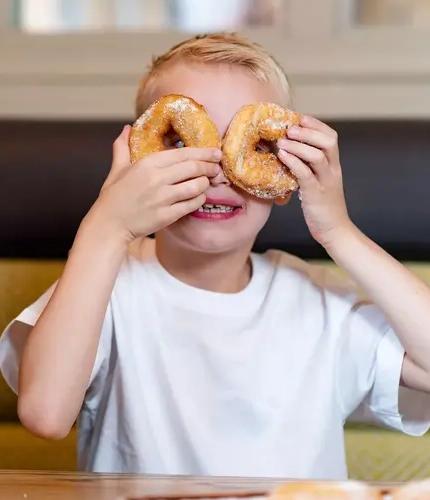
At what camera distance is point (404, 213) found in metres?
1.55

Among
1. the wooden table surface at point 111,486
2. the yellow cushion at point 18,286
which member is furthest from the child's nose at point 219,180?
the yellow cushion at point 18,286

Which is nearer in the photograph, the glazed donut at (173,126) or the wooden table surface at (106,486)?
the wooden table surface at (106,486)

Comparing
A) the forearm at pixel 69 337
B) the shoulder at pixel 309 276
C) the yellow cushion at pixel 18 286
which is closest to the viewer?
the forearm at pixel 69 337

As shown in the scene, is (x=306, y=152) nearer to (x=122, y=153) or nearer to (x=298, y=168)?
(x=298, y=168)

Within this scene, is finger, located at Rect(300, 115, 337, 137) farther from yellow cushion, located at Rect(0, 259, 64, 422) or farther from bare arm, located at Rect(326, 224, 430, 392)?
yellow cushion, located at Rect(0, 259, 64, 422)

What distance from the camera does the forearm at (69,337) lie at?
36.7 inches

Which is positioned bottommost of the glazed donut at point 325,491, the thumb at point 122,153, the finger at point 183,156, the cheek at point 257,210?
the glazed donut at point 325,491

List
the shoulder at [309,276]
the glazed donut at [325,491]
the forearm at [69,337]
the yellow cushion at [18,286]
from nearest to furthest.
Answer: the glazed donut at [325,491] < the forearm at [69,337] < the shoulder at [309,276] < the yellow cushion at [18,286]

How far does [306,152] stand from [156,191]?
0.19 m

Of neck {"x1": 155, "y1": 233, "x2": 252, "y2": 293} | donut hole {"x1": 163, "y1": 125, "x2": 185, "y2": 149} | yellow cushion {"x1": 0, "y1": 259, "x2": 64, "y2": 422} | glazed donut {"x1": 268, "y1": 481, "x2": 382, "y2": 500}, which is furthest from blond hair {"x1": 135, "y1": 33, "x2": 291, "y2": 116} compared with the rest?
glazed donut {"x1": 268, "y1": 481, "x2": 382, "y2": 500}

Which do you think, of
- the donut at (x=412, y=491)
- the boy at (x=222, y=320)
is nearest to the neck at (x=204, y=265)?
the boy at (x=222, y=320)

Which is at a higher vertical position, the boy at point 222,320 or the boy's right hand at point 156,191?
the boy's right hand at point 156,191

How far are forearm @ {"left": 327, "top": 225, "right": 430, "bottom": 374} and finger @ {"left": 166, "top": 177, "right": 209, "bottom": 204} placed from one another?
0.67 ft

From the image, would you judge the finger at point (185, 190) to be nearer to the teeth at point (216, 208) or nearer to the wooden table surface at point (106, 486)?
the teeth at point (216, 208)
